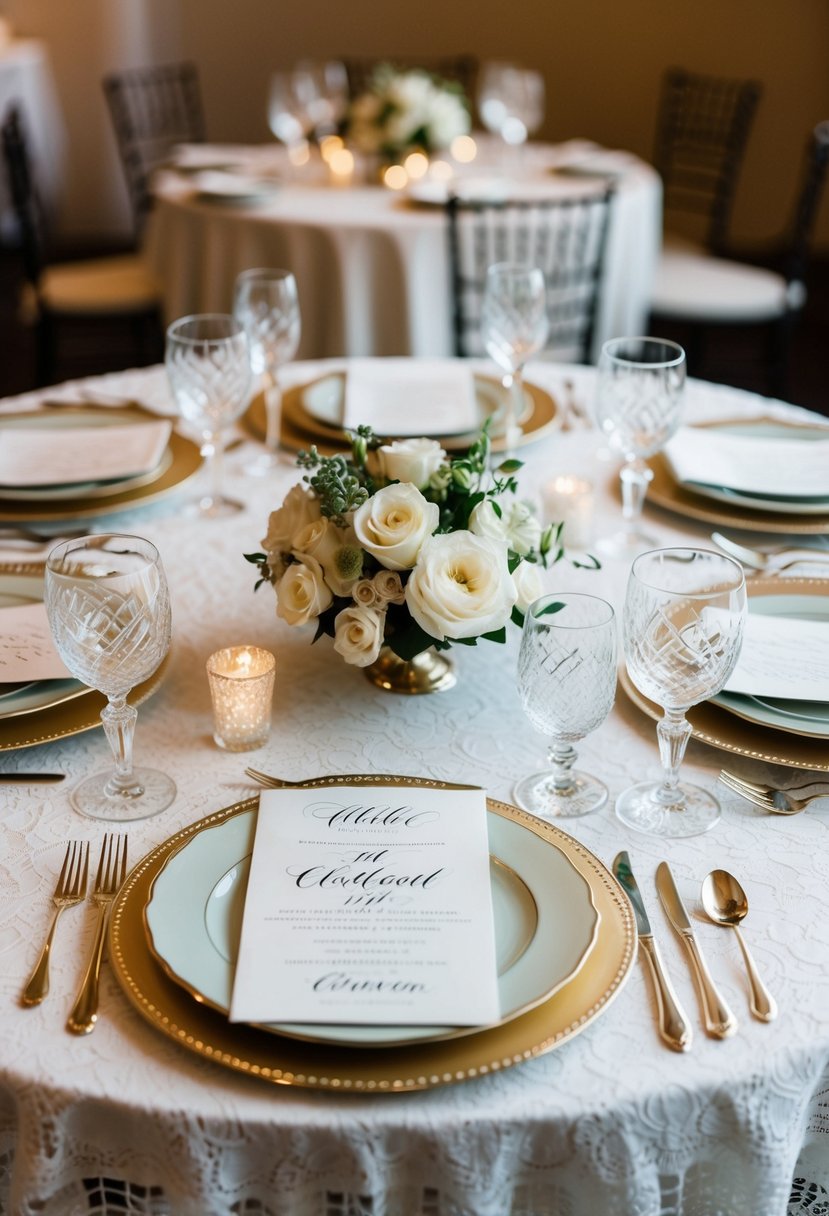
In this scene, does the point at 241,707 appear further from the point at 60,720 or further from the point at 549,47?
the point at 549,47

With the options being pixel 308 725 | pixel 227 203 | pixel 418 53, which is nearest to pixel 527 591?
pixel 308 725

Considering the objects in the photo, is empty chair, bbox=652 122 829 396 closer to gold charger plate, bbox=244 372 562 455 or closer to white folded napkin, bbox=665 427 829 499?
gold charger plate, bbox=244 372 562 455

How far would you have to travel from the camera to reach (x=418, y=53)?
5699 millimetres

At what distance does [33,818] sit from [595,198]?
2296mm

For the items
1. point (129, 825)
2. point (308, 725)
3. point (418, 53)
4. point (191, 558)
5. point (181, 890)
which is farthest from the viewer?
point (418, 53)

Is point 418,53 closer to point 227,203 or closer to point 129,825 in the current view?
point 227,203

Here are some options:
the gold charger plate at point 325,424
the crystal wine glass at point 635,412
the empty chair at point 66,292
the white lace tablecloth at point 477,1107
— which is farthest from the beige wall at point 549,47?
the white lace tablecloth at point 477,1107

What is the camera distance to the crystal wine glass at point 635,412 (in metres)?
1.39

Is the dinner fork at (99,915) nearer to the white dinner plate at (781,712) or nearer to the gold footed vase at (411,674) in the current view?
the gold footed vase at (411,674)

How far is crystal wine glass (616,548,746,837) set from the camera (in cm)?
94

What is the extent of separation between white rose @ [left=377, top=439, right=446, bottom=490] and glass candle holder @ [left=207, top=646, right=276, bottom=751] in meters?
0.20

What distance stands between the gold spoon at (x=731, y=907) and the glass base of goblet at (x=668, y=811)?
0.06 m

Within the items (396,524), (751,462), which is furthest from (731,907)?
(751,462)

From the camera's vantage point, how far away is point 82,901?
885 mm
